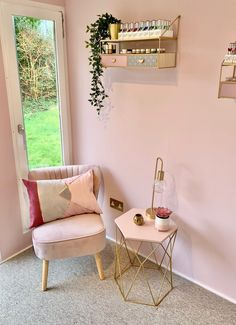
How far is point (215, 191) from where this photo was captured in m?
1.96

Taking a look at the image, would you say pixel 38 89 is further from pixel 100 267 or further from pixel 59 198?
pixel 100 267

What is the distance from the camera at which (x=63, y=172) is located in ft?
8.45

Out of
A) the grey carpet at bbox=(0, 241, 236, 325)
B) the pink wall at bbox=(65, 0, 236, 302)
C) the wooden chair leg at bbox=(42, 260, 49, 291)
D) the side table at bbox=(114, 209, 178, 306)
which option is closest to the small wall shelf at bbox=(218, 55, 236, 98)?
the pink wall at bbox=(65, 0, 236, 302)

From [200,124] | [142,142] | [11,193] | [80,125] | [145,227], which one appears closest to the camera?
[200,124]

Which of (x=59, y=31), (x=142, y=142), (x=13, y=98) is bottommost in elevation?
(x=142, y=142)

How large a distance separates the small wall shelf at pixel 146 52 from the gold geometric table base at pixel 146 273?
1.15 meters

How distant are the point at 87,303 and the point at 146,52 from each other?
175cm

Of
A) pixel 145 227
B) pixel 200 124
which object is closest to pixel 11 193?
pixel 145 227

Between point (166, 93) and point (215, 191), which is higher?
point (166, 93)

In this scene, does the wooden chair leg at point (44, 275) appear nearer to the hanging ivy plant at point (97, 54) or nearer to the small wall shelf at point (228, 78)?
the hanging ivy plant at point (97, 54)

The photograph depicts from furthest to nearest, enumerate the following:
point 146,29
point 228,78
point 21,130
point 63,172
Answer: point 63,172
point 21,130
point 146,29
point 228,78

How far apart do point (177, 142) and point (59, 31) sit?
141cm

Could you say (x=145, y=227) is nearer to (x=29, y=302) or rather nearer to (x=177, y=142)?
(x=177, y=142)

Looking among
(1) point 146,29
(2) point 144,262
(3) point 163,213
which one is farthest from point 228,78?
(2) point 144,262
